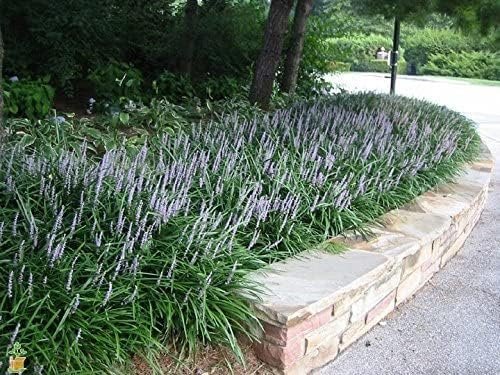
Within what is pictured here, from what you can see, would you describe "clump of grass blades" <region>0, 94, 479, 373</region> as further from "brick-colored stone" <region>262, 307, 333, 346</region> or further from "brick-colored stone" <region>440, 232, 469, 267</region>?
"brick-colored stone" <region>440, 232, 469, 267</region>

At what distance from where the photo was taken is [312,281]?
2641 millimetres

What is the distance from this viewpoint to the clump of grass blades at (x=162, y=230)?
2.10 meters

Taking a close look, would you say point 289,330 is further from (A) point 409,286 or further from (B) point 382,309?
(A) point 409,286

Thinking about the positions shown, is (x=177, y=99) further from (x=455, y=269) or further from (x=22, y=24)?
(x=455, y=269)

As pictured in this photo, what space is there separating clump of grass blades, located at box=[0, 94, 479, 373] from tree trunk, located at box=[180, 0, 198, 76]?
3.74m

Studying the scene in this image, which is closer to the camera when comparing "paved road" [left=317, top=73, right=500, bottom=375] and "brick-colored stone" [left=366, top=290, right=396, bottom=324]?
"paved road" [left=317, top=73, right=500, bottom=375]

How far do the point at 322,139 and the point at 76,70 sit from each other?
3.48m

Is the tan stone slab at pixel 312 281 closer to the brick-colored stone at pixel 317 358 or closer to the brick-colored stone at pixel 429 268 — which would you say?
the brick-colored stone at pixel 317 358

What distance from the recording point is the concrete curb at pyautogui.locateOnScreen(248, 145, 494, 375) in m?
2.39

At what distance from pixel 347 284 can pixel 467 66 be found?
2835 centimetres

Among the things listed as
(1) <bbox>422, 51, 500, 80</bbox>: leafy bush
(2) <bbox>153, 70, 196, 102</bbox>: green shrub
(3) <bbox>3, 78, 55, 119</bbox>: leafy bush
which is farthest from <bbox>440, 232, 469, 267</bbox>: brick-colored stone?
(1) <bbox>422, 51, 500, 80</bbox>: leafy bush

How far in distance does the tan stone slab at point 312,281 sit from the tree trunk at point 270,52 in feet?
12.8

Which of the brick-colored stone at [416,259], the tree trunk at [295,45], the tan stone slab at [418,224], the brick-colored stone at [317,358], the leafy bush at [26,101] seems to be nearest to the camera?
the brick-colored stone at [317,358]

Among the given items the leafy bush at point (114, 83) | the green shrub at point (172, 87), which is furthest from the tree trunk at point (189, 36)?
the leafy bush at point (114, 83)
